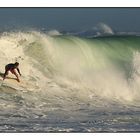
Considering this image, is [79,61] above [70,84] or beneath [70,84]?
above

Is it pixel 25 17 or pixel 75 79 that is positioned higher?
pixel 25 17

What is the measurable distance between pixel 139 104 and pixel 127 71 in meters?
0.51

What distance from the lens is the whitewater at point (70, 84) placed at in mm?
7434

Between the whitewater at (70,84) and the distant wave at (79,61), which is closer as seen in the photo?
the whitewater at (70,84)

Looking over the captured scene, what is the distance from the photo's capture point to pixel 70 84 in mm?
7863

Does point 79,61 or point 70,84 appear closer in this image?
point 70,84

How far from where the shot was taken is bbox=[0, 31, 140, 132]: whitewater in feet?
24.4

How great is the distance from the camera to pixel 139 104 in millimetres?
7672

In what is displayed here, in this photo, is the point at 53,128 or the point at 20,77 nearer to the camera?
the point at 53,128

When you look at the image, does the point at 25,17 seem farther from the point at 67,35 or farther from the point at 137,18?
the point at 137,18

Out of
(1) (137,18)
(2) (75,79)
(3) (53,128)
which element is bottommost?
(3) (53,128)

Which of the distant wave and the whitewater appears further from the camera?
the distant wave

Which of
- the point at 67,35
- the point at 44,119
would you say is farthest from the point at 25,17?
the point at 44,119

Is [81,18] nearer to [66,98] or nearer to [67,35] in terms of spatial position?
[67,35]
